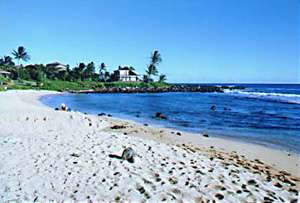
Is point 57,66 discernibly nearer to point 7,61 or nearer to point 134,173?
point 7,61

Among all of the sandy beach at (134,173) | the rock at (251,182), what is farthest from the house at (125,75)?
the rock at (251,182)

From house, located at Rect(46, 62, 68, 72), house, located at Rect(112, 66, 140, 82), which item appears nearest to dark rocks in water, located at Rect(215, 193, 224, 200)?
house, located at Rect(46, 62, 68, 72)

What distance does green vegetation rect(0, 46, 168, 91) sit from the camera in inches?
2763

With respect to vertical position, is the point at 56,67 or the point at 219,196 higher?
the point at 56,67

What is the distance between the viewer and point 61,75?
82.8 metres

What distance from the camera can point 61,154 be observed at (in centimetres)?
796

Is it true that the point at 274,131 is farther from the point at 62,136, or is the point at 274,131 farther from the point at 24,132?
the point at 24,132

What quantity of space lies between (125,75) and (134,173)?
8987cm

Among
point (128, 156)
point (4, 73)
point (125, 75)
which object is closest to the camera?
point (128, 156)

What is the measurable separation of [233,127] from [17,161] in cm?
1274

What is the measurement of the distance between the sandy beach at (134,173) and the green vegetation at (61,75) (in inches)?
2353

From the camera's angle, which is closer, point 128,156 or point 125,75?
point 128,156

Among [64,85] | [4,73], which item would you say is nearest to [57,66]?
[64,85]

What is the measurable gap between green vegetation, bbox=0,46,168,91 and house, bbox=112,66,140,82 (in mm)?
1436
